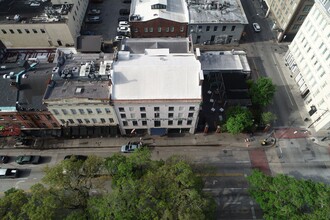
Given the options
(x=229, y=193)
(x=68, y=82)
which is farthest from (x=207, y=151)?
(x=68, y=82)

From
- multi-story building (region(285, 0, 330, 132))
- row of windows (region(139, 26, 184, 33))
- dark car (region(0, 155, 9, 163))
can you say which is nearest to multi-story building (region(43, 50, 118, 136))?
dark car (region(0, 155, 9, 163))

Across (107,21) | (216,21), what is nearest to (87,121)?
(107,21)

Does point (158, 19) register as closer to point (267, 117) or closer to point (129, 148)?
point (129, 148)

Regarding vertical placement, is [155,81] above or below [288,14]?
above

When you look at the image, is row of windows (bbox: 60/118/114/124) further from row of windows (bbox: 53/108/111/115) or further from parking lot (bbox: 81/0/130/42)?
parking lot (bbox: 81/0/130/42)

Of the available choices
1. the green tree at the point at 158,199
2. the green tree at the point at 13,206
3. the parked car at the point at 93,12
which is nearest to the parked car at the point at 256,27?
the parked car at the point at 93,12

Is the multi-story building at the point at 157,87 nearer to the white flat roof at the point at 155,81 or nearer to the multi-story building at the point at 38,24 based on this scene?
the white flat roof at the point at 155,81

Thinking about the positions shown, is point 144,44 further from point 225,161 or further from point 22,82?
point 225,161
